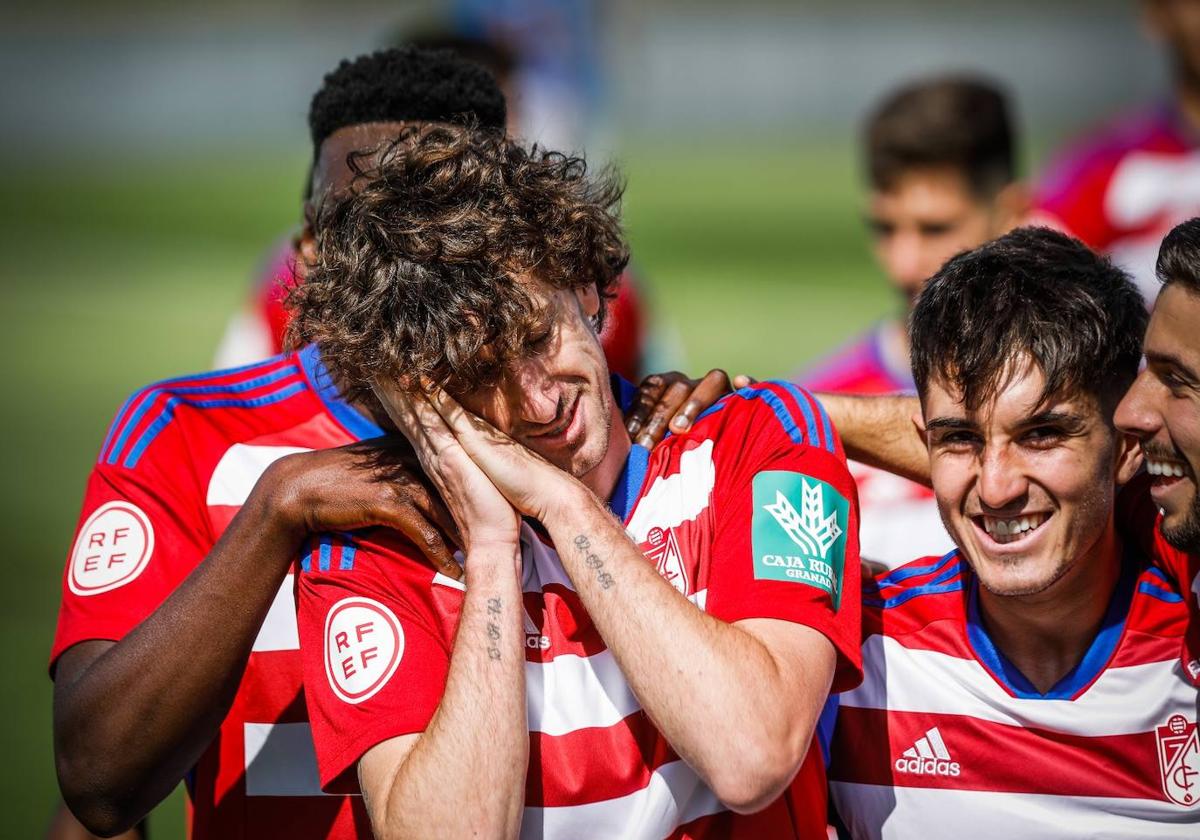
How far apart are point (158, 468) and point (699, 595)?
4.01 ft

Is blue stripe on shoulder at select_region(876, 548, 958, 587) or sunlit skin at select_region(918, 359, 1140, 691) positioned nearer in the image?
sunlit skin at select_region(918, 359, 1140, 691)

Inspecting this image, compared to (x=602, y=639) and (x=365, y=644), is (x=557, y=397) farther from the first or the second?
(x=365, y=644)

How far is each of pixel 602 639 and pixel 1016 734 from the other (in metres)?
0.94

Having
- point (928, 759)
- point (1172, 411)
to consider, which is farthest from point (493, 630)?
point (1172, 411)

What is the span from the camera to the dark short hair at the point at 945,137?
584 centimetres

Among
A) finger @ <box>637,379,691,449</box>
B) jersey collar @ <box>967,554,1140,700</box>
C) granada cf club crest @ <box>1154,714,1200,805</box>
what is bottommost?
granada cf club crest @ <box>1154,714,1200,805</box>

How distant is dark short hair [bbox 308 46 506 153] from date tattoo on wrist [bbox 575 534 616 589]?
3.90ft

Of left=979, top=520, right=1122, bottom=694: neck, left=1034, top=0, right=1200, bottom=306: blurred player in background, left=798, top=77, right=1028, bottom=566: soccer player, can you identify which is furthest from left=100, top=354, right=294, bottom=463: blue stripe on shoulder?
left=1034, top=0, right=1200, bottom=306: blurred player in background

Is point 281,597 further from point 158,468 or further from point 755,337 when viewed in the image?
point 755,337

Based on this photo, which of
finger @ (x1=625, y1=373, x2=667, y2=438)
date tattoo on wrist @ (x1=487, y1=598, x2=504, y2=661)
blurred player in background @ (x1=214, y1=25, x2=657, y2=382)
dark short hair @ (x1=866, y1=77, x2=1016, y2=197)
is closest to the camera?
date tattoo on wrist @ (x1=487, y1=598, x2=504, y2=661)

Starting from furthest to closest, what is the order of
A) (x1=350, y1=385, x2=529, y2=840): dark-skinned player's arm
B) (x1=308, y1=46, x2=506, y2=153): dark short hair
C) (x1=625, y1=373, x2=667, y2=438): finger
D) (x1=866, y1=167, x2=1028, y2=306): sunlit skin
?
(x1=866, y1=167, x2=1028, y2=306): sunlit skin → (x1=308, y1=46, x2=506, y2=153): dark short hair → (x1=625, y1=373, x2=667, y2=438): finger → (x1=350, y1=385, x2=529, y2=840): dark-skinned player's arm

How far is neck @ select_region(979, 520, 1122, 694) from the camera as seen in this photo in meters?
3.03

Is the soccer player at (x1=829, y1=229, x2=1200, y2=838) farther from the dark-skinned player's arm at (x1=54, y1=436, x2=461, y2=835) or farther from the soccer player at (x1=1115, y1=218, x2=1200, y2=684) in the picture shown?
the dark-skinned player's arm at (x1=54, y1=436, x2=461, y2=835)

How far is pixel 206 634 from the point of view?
9.20ft
